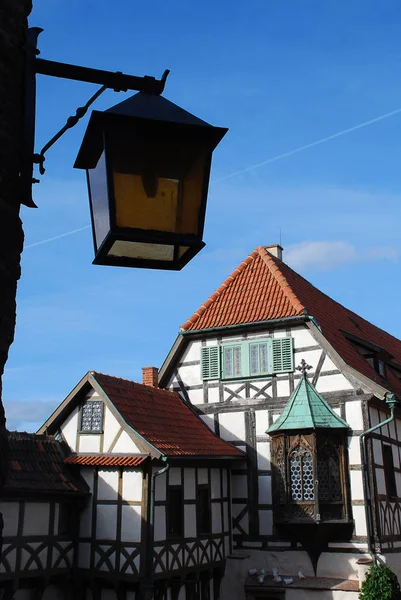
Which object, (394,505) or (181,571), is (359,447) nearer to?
(394,505)

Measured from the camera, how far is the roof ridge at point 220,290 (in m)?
21.4

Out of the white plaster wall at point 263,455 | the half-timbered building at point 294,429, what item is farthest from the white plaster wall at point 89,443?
the white plaster wall at point 263,455

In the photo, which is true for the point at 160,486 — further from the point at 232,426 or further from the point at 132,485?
the point at 232,426

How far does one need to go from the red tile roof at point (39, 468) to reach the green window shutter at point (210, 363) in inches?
204

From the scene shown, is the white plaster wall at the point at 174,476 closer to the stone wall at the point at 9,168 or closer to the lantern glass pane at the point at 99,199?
the lantern glass pane at the point at 99,199

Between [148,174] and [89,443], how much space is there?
14784 millimetres

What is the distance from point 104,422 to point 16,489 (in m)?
3.04

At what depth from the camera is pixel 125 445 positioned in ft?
53.5

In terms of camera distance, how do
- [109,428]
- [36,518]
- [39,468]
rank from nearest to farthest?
[36,518]
[39,468]
[109,428]

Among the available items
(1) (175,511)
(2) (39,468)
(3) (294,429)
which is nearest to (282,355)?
(3) (294,429)

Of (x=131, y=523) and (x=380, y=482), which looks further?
(x=380, y=482)

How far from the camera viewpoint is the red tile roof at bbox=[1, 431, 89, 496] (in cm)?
1511

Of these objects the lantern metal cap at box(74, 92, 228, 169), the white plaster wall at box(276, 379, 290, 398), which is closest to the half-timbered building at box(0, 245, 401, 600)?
the white plaster wall at box(276, 379, 290, 398)

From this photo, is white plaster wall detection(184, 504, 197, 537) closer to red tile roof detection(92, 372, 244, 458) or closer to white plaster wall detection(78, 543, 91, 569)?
red tile roof detection(92, 372, 244, 458)
